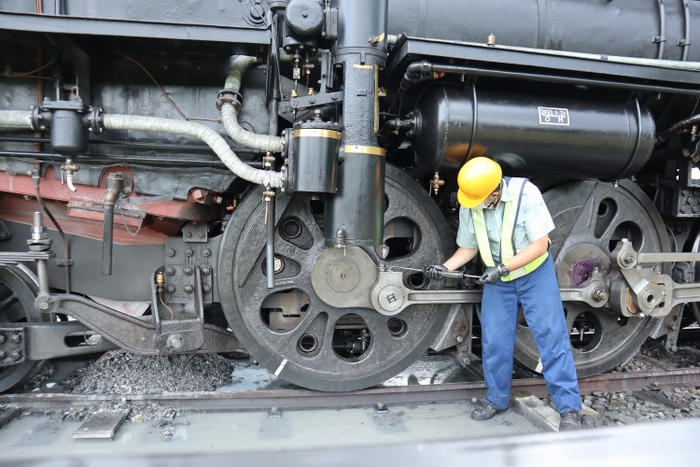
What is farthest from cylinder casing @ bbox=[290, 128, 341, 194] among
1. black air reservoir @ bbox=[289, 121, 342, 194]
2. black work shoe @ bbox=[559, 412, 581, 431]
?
black work shoe @ bbox=[559, 412, 581, 431]

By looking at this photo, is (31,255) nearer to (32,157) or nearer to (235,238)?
(32,157)

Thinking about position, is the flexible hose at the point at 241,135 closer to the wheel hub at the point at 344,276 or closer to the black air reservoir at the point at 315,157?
the black air reservoir at the point at 315,157

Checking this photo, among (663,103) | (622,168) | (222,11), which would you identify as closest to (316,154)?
(222,11)

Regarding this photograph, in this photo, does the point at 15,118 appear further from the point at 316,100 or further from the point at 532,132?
the point at 532,132

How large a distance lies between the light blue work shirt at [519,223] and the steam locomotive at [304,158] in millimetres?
188

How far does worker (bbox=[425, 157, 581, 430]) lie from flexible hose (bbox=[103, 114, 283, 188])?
1.05 m

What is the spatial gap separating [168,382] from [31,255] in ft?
3.40

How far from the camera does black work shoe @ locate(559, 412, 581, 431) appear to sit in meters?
2.41

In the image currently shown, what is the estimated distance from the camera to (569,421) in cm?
243

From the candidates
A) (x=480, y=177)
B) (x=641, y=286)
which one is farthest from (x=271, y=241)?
(x=641, y=286)

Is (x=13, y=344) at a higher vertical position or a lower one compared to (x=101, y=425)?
higher

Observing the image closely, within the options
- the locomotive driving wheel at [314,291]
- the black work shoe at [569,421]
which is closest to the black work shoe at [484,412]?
the black work shoe at [569,421]

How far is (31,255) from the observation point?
2314 mm

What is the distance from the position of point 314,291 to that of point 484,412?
4.01 feet
